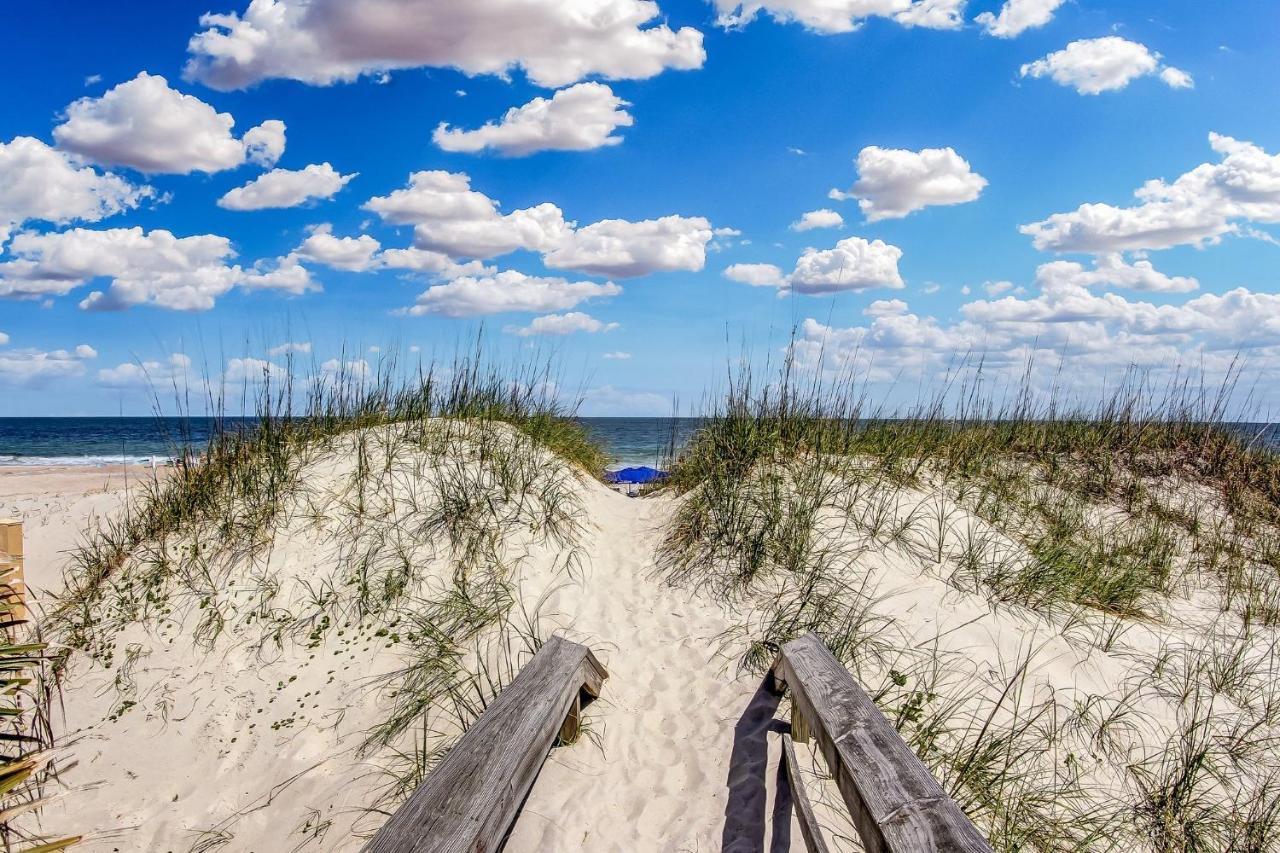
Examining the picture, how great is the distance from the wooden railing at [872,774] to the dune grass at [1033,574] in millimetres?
679

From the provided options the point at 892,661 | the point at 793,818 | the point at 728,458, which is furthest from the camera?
the point at 728,458

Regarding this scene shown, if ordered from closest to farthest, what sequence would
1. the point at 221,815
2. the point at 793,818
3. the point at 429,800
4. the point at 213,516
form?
the point at 429,800, the point at 793,818, the point at 221,815, the point at 213,516

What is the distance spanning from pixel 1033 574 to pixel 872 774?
400 cm

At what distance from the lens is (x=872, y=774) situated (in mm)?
2559

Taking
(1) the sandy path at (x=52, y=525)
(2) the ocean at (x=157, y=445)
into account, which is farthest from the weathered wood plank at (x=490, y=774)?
(2) the ocean at (x=157, y=445)

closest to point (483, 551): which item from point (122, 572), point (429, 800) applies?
point (122, 572)

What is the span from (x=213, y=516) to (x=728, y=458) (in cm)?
477

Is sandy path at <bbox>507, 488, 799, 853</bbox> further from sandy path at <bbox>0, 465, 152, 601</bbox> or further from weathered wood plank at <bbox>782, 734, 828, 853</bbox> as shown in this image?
sandy path at <bbox>0, 465, 152, 601</bbox>

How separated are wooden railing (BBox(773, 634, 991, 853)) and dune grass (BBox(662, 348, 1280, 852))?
0.68 m

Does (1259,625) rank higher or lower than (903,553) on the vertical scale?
lower

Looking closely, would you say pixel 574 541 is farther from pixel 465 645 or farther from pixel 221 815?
pixel 221 815

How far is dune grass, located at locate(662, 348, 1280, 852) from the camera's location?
392 cm

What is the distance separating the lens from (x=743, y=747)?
165 inches

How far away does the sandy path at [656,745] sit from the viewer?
3.63 meters
